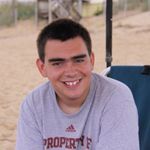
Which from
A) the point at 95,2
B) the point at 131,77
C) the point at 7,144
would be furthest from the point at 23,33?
the point at 131,77

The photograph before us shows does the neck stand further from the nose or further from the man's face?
the nose

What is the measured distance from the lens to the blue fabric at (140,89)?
2.61 metres

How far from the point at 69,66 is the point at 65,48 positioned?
0.08 m

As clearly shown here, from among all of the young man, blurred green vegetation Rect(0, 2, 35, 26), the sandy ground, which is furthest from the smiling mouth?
blurred green vegetation Rect(0, 2, 35, 26)

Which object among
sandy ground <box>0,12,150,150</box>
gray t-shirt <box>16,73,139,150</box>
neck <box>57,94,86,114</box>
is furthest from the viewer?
sandy ground <box>0,12,150,150</box>

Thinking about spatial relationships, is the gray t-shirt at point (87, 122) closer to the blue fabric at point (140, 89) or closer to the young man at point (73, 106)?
the young man at point (73, 106)

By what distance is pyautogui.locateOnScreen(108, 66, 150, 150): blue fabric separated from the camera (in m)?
2.61

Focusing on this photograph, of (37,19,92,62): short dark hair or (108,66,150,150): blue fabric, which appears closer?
(37,19,92,62): short dark hair

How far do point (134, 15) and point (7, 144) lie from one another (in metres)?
18.3

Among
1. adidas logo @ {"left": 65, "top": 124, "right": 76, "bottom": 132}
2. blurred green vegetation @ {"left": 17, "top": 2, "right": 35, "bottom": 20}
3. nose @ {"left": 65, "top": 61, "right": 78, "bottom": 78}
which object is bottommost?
adidas logo @ {"left": 65, "top": 124, "right": 76, "bottom": 132}

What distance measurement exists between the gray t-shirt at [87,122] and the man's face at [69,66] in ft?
0.31

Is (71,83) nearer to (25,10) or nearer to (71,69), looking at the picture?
(71,69)

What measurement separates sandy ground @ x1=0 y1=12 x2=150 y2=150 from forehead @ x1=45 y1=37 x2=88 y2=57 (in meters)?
2.99

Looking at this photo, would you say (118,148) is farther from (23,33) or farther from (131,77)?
(23,33)
